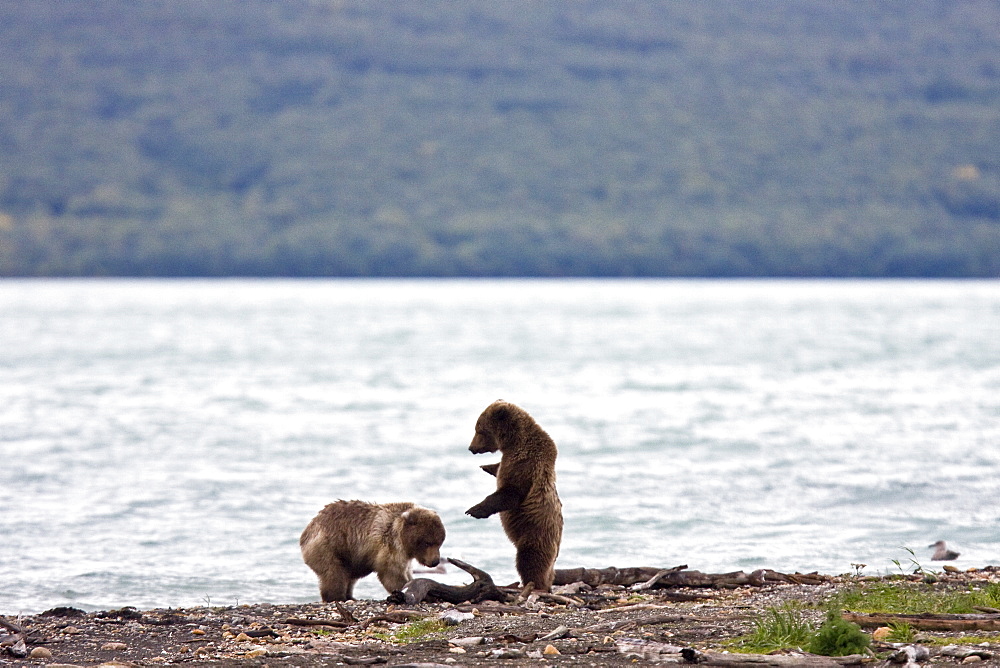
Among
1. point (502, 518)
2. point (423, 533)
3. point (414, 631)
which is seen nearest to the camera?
point (414, 631)

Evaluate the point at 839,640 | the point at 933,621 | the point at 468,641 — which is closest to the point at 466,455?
the point at 468,641

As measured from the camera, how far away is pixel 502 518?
9.93m

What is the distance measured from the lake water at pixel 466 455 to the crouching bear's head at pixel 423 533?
2167 millimetres

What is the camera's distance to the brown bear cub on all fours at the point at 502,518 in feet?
31.8

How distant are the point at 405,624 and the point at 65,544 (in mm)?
6955

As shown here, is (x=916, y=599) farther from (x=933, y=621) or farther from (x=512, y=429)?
(x=512, y=429)

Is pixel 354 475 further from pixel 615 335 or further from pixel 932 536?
pixel 615 335

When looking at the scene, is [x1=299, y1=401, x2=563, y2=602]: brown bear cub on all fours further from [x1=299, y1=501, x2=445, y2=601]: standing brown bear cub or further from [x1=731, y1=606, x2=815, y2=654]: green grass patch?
[x1=731, y1=606, x2=815, y2=654]: green grass patch

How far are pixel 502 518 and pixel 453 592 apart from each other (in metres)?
0.80

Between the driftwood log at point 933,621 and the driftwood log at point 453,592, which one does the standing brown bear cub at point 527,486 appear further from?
the driftwood log at point 933,621

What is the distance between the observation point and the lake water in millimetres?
13344

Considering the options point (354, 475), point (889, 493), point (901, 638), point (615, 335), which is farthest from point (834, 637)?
point (615, 335)

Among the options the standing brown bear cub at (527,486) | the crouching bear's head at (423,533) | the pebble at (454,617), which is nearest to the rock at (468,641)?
the pebble at (454,617)

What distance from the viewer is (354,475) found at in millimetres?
19234
